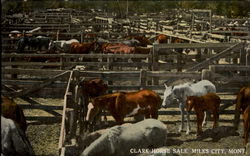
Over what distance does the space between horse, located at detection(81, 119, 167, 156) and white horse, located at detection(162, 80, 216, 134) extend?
1.57m

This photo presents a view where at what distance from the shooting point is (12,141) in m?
6.03

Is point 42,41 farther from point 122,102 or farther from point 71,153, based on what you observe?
point 71,153

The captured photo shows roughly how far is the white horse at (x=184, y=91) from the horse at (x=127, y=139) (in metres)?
1.57

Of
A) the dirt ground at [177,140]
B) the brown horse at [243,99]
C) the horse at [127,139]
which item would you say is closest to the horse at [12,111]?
the dirt ground at [177,140]

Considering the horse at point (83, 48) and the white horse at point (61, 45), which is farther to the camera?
the white horse at point (61, 45)

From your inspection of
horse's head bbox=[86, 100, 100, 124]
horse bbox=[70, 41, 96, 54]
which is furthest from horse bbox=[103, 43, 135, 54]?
horse's head bbox=[86, 100, 100, 124]

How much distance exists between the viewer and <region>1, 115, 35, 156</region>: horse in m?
5.96

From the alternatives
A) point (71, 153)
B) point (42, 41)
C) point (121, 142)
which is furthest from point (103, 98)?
point (42, 41)

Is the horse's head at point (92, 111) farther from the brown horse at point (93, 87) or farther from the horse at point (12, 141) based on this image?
the horse at point (12, 141)

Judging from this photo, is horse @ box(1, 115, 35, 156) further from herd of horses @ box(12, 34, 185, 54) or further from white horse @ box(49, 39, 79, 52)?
white horse @ box(49, 39, 79, 52)

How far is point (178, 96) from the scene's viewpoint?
356 inches

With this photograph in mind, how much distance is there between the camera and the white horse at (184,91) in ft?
29.3

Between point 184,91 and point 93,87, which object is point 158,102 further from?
point 93,87

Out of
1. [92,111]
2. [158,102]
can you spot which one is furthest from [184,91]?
[92,111]
